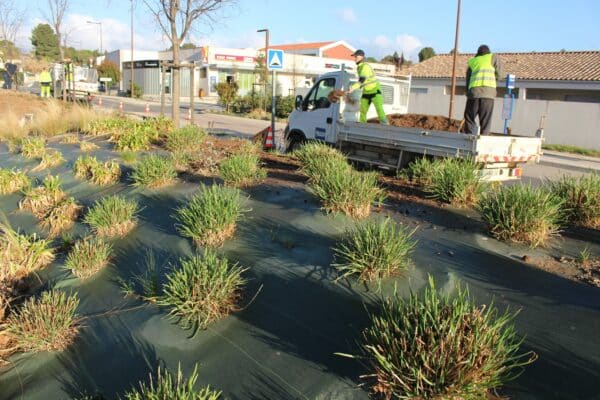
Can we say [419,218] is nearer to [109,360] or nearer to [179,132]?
[109,360]

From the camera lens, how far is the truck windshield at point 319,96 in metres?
10.8

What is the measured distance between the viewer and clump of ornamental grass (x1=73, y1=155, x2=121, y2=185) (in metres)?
8.31

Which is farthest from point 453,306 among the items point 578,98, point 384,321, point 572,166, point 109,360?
point 578,98

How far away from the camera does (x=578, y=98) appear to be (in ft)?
87.0

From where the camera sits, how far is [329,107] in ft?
34.3

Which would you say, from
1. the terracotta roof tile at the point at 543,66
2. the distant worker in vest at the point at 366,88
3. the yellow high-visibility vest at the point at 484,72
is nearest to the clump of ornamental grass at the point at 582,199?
the yellow high-visibility vest at the point at 484,72

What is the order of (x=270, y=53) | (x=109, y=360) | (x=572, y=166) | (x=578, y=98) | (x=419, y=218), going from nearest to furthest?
1. (x=109, y=360)
2. (x=419, y=218)
3. (x=270, y=53)
4. (x=572, y=166)
5. (x=578, y=98)

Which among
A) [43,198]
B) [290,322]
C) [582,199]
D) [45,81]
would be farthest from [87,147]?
[45,81]

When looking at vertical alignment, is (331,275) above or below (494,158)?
below

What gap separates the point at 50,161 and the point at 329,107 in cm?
563

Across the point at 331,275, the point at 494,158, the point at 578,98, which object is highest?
the point at 578,98

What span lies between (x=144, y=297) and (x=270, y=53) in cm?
957

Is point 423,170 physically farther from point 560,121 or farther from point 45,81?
point 45,81

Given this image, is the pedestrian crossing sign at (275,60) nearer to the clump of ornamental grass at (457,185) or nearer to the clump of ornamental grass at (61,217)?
the clump of ornamental grass at (61,217)
